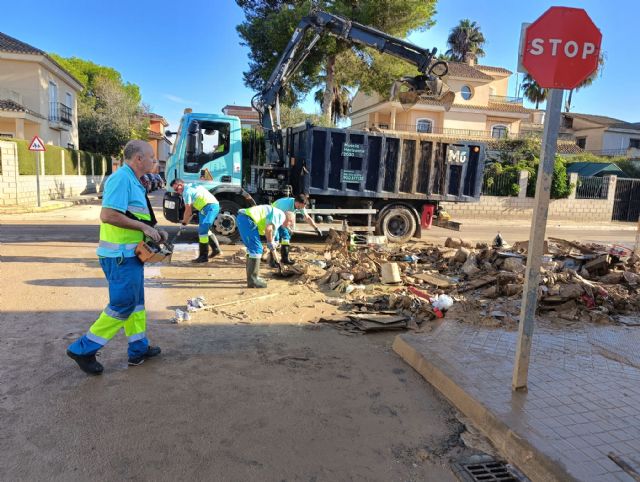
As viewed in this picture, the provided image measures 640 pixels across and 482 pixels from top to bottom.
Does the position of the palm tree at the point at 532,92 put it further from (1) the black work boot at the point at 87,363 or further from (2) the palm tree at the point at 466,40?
(1) the black work boot at the point at 87,363

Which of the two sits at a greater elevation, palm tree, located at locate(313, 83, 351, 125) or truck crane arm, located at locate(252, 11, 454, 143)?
palm tree, located at locate(313, 83, 351, 125)

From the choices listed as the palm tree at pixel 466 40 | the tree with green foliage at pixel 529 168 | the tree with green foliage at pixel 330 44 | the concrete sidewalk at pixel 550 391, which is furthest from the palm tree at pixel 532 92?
the concrete sidewalk at pixel 550 391

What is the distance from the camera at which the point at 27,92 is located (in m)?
25.6

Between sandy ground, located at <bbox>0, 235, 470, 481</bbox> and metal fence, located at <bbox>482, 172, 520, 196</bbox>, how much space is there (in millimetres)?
18070

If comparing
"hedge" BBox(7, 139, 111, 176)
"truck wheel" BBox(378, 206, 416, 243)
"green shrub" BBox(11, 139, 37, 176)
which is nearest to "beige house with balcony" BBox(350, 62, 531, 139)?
"hedge" BBox(7, 139, 111, 176)

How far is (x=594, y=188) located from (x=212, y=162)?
20362 mm

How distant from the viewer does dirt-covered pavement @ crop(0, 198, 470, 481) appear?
8.93ft

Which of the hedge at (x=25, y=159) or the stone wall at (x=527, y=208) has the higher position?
the hedge at (x=25, y=159)

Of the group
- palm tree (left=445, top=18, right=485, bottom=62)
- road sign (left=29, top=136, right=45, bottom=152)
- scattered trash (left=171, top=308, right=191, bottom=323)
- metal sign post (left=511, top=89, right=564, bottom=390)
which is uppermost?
palm tree (left=445, top=18, right=485, bottom=62)

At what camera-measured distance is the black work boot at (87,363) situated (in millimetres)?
3703

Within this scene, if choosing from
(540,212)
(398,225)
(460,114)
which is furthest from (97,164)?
(540,212)

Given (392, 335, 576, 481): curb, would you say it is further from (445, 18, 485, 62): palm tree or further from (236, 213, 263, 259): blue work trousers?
(445, 18, 485, 62): palm tree

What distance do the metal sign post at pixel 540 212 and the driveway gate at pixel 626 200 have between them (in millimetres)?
24117

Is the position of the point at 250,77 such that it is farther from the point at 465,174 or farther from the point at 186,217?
the point at 186,217
